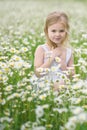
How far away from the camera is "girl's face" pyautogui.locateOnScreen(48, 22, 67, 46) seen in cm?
421

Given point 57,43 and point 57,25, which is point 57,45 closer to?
point 57,43

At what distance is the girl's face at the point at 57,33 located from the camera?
4.21 metres

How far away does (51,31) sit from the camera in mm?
4281

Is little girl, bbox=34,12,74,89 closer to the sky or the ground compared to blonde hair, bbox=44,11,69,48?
closer to the ground

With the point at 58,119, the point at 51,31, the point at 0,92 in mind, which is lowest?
the point at 58,119

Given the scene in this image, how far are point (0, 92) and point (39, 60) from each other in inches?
44.0

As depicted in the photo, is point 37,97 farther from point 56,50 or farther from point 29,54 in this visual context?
point 29,54

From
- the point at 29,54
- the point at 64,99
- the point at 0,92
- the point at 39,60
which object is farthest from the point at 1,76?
the point at 29,54

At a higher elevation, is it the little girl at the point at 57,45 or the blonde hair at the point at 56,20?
the blonde hair at the point at 56,20

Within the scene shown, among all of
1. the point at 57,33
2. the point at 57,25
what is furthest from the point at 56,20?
the point at 57,33

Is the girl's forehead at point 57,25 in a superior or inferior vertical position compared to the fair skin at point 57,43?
superior

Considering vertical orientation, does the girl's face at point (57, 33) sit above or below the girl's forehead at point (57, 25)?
below

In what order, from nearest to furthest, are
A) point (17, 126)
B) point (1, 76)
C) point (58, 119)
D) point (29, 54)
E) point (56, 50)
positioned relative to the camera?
point (17, 126)
point (58, 119)
point (1, 76)
point (56, 50)
point (29, 54)

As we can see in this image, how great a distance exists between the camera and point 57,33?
13.8 ft
